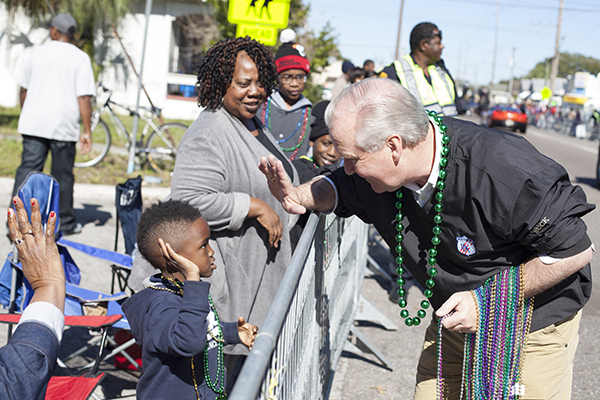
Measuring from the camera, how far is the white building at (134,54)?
18.5 metres

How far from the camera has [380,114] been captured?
6.16ft

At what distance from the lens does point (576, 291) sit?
208 centimetres

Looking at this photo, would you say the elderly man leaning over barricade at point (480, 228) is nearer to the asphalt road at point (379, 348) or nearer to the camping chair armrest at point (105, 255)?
the asphalt road at point (379, 348)

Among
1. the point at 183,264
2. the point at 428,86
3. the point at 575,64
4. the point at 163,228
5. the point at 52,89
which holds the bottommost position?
the point at 183,264

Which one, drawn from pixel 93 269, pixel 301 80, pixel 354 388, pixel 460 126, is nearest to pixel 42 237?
pixel 460 126

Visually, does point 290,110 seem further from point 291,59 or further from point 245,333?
point 245,333

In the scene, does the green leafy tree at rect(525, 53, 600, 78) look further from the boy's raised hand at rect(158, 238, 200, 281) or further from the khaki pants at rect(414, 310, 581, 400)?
the boy's raised hand at rect(158, 238, 200, 281)

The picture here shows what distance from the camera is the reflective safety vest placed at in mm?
5324

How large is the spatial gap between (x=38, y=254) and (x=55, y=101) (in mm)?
4646

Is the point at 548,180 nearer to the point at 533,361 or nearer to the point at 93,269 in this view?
the point at 533,361

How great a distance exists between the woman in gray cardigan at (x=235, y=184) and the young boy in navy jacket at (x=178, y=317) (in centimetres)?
28

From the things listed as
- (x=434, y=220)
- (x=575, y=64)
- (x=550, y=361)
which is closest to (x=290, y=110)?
(x=434, y=220)

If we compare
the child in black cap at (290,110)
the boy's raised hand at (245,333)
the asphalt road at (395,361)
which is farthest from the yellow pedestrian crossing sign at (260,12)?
the boy's raised hand at (245,333)

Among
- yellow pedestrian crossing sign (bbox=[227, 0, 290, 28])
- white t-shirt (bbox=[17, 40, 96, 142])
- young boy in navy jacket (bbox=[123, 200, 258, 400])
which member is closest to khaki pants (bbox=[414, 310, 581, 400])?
young boy in navy jacket (bbox=[123, 200, 258, 400])
